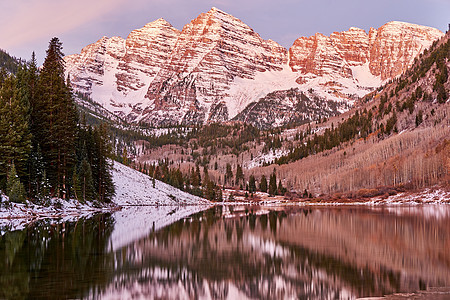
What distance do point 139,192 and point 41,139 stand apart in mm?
59072

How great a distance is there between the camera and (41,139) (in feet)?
220

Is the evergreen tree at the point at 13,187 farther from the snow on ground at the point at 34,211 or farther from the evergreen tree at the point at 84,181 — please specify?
the evergreen tree at the point at 84,181

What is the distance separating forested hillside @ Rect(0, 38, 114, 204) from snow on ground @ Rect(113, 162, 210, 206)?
2724cm

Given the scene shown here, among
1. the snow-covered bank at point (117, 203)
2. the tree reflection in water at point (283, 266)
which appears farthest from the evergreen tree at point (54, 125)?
the tree reflection in water at point (283, 266)

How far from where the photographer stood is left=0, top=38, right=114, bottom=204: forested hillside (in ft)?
185

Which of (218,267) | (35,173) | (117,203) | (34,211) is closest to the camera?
(218,267)

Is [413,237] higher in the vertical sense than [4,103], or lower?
lower

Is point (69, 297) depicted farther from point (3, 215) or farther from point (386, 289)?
point (3, 215)

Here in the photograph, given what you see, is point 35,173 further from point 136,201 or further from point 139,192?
point 139,192

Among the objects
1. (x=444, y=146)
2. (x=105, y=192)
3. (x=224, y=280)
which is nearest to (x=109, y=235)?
(x=224, y=280)

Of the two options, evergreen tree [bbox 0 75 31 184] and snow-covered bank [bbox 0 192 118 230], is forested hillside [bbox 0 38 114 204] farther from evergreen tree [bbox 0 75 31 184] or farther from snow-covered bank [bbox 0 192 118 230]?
snow-covered bank [bbox 0 192 118 230]

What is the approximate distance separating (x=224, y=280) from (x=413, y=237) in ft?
69.4

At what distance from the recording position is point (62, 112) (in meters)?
69.7

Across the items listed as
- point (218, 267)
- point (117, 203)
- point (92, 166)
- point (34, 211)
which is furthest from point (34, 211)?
point (117, 203)
